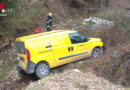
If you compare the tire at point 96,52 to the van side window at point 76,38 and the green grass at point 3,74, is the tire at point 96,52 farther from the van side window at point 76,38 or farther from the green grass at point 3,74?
the green grass at point 3,74

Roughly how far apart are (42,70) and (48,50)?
88 cm

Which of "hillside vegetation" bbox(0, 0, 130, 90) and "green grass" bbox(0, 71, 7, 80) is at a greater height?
"hillside vegetation" bbox(0, 0, 130, 90)

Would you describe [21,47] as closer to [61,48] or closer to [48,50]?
[48,50]

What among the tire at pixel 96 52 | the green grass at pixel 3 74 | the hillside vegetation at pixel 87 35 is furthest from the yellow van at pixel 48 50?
the green grass at pixel 3 74

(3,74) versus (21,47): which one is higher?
(21,47)

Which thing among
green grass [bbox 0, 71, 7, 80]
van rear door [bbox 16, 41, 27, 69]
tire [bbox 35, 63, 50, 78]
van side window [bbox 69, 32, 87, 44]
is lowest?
green grass [bbox 0, 71, 7, 80]

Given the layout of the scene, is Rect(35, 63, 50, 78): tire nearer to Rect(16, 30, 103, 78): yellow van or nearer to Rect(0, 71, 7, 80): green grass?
Rect(16, 30, 103, 78): yellow van

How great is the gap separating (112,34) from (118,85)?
232 inches

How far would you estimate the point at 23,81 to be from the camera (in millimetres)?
7309

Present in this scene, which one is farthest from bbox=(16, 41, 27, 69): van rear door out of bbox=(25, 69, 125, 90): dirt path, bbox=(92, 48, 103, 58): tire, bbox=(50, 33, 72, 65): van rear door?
bbox=(92, 48, 103, 58): tire

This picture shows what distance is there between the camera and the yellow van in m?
6.54

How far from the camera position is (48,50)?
274 inches

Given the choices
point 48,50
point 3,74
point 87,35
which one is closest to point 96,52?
point 48,50

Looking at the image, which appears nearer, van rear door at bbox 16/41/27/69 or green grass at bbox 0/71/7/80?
van rear door at bbox 16/41/27/69
